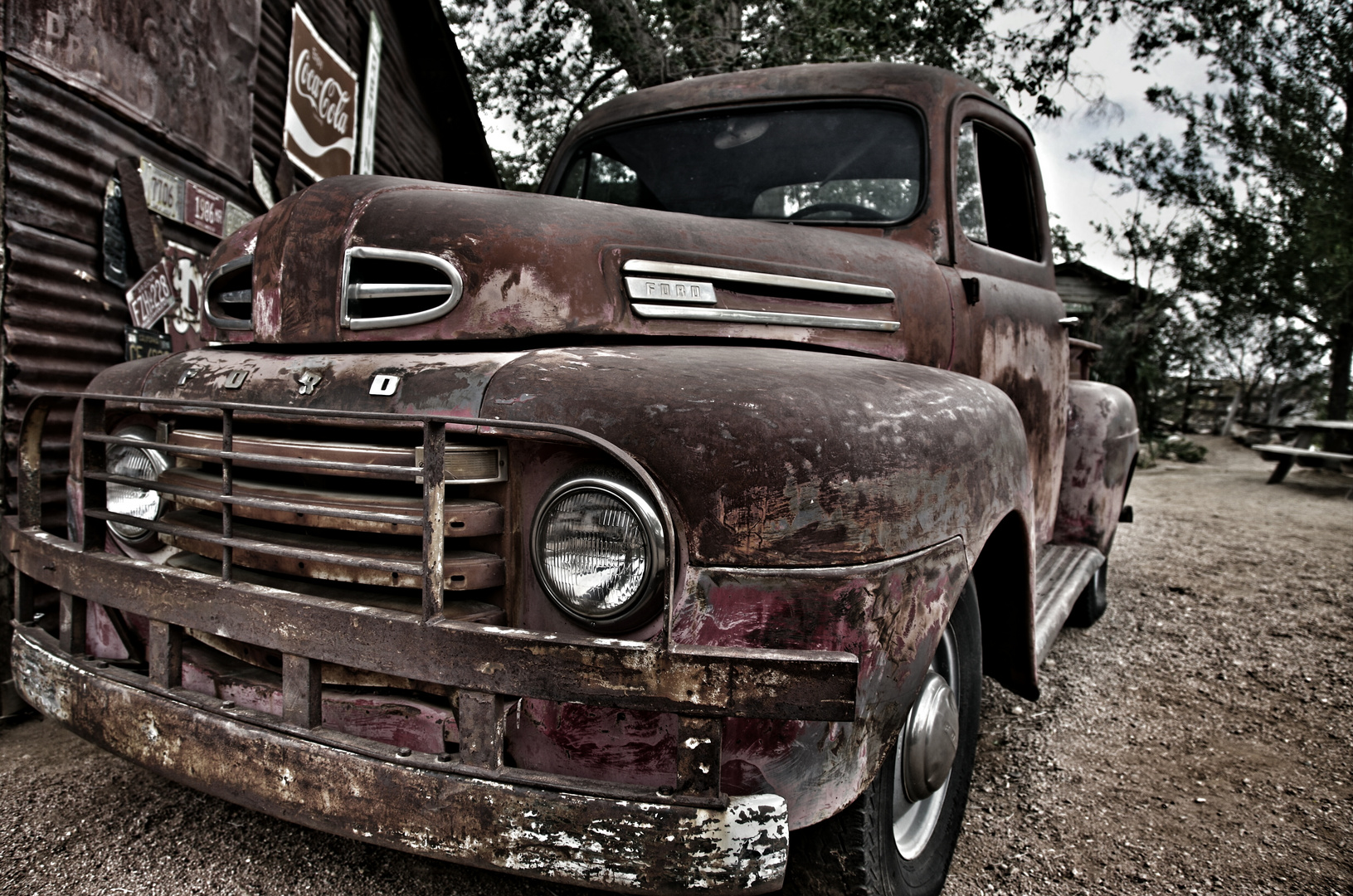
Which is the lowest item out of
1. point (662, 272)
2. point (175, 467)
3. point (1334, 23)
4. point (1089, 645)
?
point (1089, 645)

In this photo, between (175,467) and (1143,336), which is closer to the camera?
(175,467)

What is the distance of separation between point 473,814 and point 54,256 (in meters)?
3.06

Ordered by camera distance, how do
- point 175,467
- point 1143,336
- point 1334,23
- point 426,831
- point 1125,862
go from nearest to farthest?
point 426,831 → point 175,467 → point 1125,862 → point 1334,23 → point 1143,336

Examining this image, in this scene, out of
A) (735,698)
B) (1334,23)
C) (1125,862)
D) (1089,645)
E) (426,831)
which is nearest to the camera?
(735,698)

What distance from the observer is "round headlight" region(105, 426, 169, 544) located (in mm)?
1829

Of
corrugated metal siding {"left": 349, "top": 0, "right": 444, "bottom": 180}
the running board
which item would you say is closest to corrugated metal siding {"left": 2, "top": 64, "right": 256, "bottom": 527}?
the running board

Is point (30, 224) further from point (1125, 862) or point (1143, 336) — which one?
point (1143, 336)

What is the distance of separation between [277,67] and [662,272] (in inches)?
175

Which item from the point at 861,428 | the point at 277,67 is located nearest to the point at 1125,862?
the point at 861,428

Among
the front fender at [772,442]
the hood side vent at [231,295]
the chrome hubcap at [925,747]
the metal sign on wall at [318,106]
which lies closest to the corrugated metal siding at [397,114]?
the metal sign on wall at [318,106]

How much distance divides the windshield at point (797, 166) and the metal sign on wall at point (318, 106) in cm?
352

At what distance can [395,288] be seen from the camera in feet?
5.64

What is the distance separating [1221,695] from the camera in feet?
Answer: 10.5

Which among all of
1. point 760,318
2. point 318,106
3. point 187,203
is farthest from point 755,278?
point 318,106
